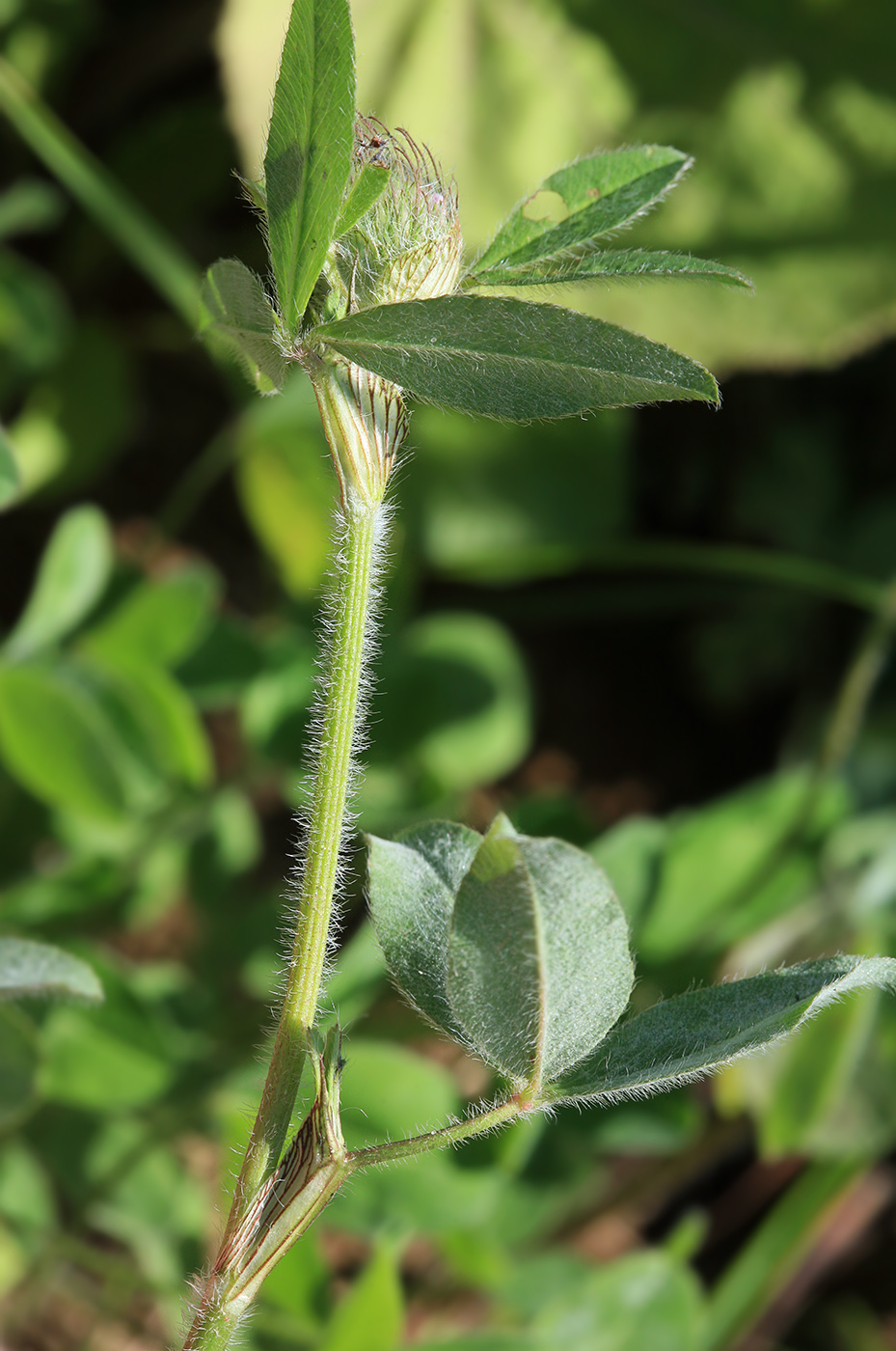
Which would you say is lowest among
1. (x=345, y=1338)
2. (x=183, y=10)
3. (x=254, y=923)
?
(x=345, y=1338)

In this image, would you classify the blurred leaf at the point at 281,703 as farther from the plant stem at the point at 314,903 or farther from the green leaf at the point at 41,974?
the plant stem at the point at 314,903

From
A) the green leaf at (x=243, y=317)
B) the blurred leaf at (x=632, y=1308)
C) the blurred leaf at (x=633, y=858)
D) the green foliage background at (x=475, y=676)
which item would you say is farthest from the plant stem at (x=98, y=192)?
the blurred leaf at (x=632, y=1308)

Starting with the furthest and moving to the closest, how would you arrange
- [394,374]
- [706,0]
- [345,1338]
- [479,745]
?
[706,0] < [479,745] < [345,1338] < [394,374]

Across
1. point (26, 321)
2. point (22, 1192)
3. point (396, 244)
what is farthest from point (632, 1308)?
point (26, 321)

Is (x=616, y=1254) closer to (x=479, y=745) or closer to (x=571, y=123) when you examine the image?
(x=479, y=745)

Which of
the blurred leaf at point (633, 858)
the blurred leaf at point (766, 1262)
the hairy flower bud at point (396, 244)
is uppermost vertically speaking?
the hairy flower bud at point (396, 244)

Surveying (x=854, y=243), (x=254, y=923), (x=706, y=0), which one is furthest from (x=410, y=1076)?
(x=706, y=0)

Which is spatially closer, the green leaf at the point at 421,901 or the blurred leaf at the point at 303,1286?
the green leaf at the point at 421,901

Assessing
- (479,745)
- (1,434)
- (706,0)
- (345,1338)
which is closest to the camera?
(1,434)
